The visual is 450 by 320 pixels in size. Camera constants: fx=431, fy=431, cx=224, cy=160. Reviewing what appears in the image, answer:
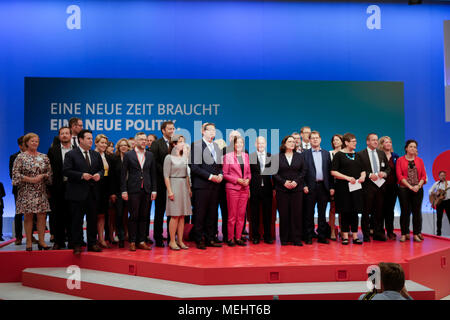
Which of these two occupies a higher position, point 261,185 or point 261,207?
point 261,185

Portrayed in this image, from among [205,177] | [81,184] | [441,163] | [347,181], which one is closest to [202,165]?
[205,177]

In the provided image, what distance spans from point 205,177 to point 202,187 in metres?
0.14

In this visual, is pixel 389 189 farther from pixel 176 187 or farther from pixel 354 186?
pixel 176 187

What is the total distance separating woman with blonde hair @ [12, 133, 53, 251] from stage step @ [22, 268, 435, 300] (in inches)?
31.1

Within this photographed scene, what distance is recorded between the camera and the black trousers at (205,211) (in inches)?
203

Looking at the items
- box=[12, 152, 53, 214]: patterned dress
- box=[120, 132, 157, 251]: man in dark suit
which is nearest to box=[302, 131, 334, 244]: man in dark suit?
box=[120, 132, 157, 251]: man in dark suit

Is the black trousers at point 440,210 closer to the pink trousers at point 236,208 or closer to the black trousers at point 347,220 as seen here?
the black trousers at point 347,220

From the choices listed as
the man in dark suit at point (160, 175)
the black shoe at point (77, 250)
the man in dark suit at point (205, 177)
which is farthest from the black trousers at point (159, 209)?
the black shoe at point (77, 250)

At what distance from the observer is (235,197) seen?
17.1 feet

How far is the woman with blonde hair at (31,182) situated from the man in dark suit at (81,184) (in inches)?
12.7

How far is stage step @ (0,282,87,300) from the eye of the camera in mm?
4211

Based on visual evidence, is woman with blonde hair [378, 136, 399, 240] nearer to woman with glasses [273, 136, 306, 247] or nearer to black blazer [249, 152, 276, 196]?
woman with glasses [273, 136, 306, 247]

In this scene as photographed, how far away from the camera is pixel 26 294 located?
4.34 meters

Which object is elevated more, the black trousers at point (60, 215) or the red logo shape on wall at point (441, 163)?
the red logo shape on wall at point (441, 163)
